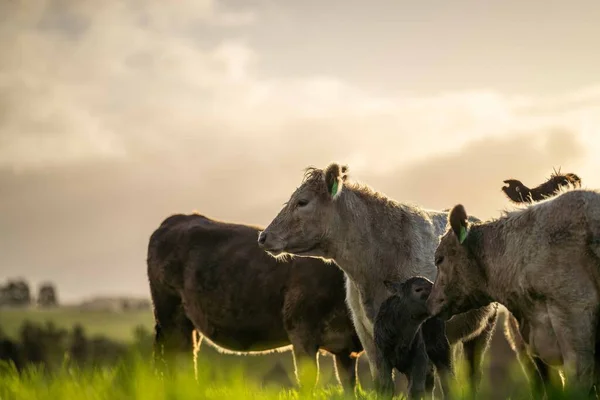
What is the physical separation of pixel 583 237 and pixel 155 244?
9743 millimetres

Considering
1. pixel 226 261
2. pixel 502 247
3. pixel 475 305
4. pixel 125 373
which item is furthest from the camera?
pixel 226 261

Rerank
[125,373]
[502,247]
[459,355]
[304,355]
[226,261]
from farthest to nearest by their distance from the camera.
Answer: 1. [226,261]
2. [304,355]
3. [459,355]
4. [502,247]
5. [125,373]

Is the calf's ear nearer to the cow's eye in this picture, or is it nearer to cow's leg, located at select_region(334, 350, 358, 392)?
the cow's eye

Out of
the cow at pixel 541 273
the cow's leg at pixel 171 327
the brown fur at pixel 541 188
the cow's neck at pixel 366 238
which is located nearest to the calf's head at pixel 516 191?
the brown fur at pixel 541 188

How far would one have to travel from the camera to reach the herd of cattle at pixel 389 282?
797 centimetres

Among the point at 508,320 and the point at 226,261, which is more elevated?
the point at 226,261

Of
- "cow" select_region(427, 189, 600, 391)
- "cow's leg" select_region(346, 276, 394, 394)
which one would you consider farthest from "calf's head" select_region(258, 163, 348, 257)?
"cow" select_region(427, 189, 600, 391)

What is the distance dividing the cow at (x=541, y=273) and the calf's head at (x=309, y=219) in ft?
6.18

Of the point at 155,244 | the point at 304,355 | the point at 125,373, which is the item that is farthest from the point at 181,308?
the point at 125,373

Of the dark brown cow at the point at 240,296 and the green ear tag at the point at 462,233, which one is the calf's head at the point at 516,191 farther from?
the green ear tag at the point at 462,233

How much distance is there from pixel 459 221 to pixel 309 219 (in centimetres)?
248

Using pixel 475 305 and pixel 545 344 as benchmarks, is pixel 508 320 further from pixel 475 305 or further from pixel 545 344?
pixel 545 344

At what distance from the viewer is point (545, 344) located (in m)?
8.13

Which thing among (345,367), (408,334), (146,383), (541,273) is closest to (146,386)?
(146,383)
